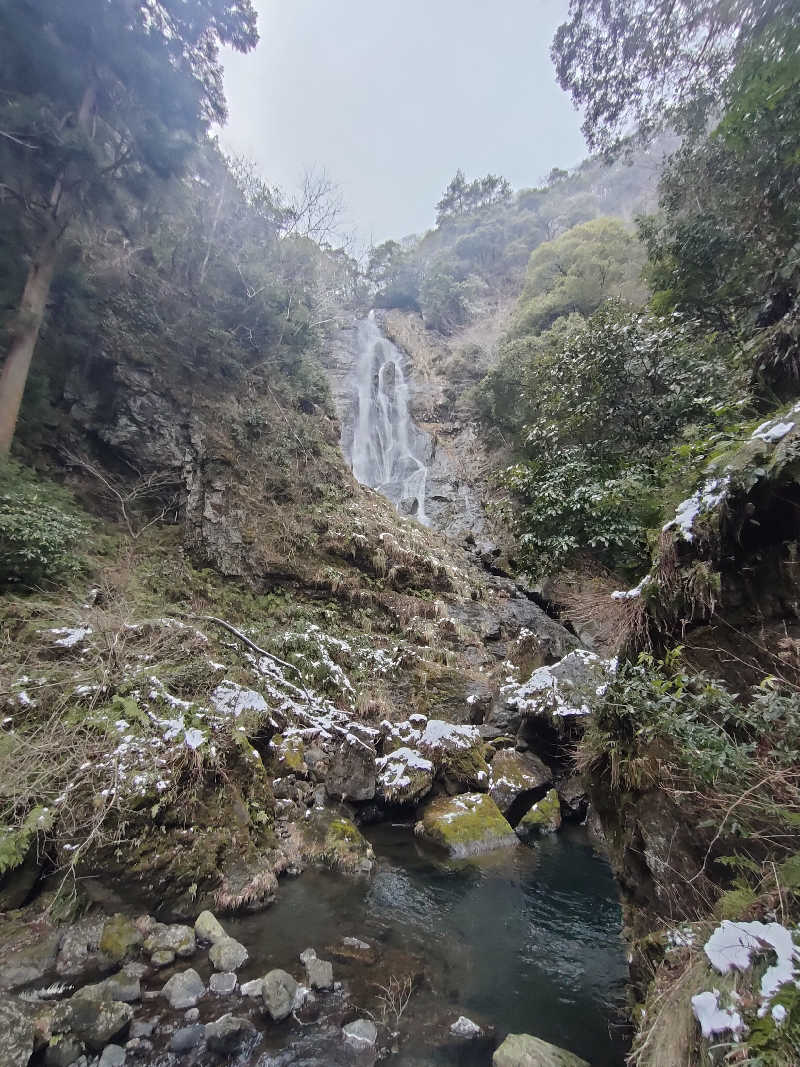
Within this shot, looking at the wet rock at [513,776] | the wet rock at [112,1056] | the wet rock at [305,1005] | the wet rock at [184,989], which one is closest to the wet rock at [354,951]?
the wet rock at [305,1005]

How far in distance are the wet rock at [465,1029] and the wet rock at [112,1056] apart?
2.70 meters

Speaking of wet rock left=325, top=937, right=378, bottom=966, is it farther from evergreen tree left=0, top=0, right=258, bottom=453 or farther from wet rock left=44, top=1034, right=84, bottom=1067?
evergreen tree left=0, top=0, right=258, bottom=453

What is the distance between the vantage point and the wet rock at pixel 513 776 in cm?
900

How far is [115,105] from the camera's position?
10500 mm

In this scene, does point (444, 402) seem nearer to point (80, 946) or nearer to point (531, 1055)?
point (80, 946)

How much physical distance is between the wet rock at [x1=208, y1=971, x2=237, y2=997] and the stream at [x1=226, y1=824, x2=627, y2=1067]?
20 centimetres

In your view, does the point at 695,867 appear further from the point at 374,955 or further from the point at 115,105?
the point at 115,105

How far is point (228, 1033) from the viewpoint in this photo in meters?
4.05

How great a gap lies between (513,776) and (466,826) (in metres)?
1.58

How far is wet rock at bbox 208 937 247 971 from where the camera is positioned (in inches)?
189

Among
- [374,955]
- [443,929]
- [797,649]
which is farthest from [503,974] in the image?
[797,649]

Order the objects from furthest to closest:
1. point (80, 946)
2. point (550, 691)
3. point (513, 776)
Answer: point (550, 691), point (513, 776), point (80, 946)

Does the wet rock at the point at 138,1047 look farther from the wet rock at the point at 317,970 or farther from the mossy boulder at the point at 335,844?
the mossy boulder at the point at 335,844

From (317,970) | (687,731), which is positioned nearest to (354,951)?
(317,970)
